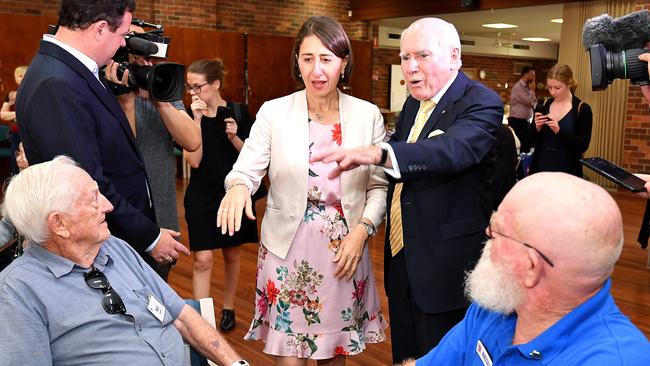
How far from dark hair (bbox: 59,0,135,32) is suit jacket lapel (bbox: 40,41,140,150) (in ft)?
0.28

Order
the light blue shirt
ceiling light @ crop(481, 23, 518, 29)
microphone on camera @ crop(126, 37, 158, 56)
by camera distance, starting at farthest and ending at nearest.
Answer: ceiling light @ crop(481, 23, 518, 29), microphone on camera @ crop(126, 37, 158, 56), the light blue shirt

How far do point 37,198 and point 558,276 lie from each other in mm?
1269

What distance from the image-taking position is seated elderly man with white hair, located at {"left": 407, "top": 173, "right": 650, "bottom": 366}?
1.05 metres

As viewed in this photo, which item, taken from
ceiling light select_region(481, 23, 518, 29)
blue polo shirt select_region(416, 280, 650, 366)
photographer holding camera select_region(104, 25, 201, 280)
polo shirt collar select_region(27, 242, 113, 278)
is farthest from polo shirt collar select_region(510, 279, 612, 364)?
ceiling light select_region(481, 23, 518, 29)

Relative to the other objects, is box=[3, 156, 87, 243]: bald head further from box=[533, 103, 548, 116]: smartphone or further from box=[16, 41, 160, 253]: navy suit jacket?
box=[533, 103, 548, 116]: smartphone

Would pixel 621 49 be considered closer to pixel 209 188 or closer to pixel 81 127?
pixel 81 127

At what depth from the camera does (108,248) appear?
5.68 ft

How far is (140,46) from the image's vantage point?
212 centimetres

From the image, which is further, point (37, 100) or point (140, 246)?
point (140, 246)

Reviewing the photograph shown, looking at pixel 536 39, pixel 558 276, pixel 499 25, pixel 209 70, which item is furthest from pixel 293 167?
pixel 536 39

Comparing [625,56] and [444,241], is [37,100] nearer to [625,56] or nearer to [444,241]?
[444,241]

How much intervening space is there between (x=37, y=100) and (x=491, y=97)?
1392mm

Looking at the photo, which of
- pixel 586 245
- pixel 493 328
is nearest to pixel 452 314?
pixel 493 328

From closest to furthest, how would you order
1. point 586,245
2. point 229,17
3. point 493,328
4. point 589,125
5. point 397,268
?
1. point 586,245
2. point 493,328
3. point 397,268
4. point 589,125
5. point 229,17
